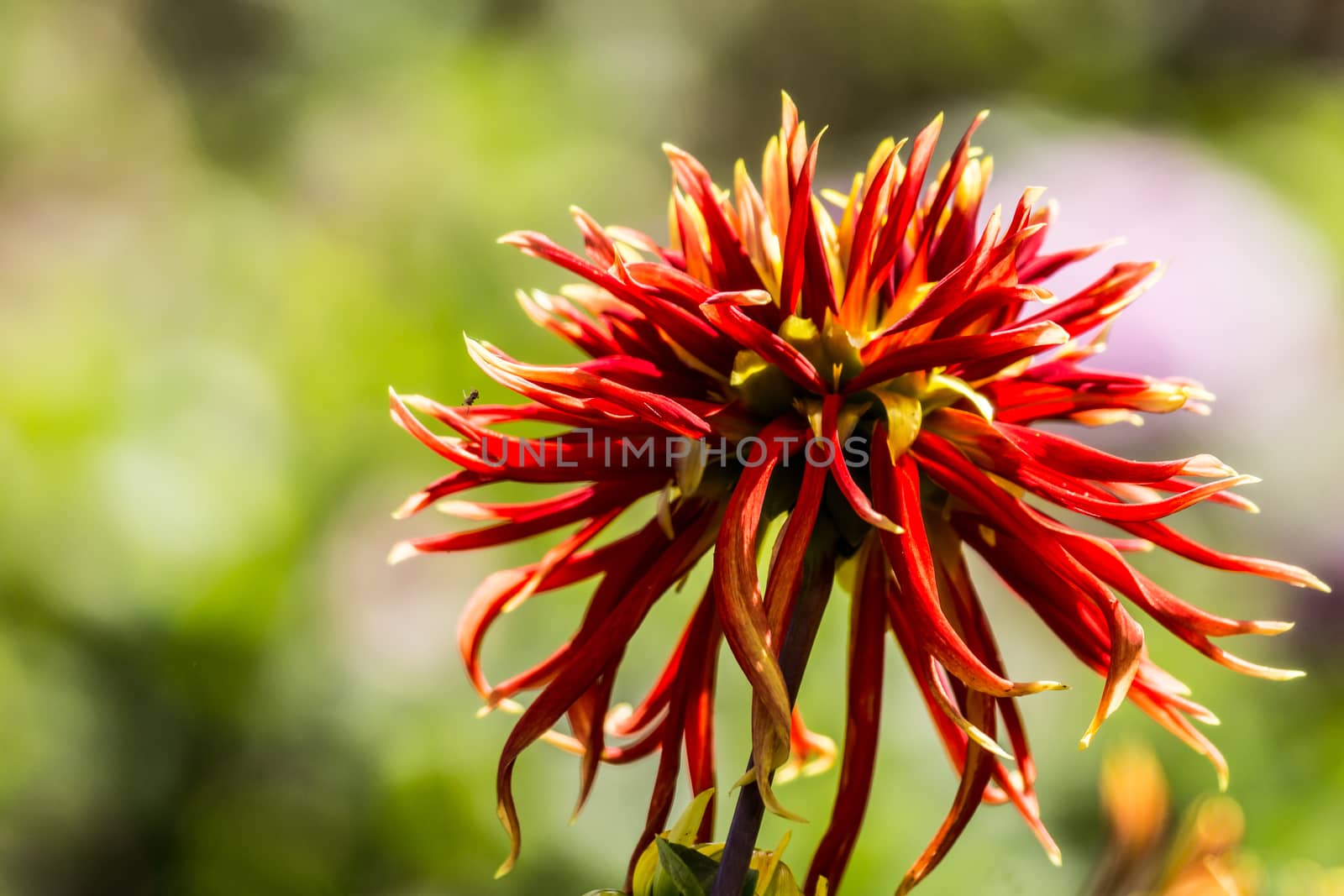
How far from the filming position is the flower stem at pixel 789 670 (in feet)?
2.16

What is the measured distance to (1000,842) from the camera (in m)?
2.19

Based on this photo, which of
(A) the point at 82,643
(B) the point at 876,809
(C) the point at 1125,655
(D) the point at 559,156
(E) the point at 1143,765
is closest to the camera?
(C) the point at 1125,655

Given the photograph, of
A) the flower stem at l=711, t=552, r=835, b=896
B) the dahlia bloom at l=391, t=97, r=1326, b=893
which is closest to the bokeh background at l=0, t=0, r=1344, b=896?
the dahlia bloom at l=391, t=97, r=1326, b=893

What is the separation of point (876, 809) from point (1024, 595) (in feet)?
4.84

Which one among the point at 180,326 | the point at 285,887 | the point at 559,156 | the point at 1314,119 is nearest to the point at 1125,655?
the point at 285,887

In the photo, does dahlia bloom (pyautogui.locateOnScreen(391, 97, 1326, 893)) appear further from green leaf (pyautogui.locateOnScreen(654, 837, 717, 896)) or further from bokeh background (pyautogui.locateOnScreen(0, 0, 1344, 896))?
bokeh background (pyautogui.locateOnScreen(0, 0, 1344, 896))

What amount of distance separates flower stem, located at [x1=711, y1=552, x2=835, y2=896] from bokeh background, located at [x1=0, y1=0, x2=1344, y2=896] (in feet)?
1.81

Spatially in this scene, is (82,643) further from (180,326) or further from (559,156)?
(559,156)

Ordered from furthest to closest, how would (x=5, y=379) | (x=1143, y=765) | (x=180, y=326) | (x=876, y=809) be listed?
(x=180, y=326) → (x=5, y=379) → (x=876, y=809) → (x=1143, y=765)

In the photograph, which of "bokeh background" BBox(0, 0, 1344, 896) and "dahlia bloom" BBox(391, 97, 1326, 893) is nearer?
"dahlia bloom" BBox(391, 97, 1326, 893)

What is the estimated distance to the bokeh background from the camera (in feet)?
7.40

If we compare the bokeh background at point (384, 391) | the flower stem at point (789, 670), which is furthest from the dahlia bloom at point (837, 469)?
the bokeh background at point (384, 391)

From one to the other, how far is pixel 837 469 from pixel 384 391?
7.60 feet

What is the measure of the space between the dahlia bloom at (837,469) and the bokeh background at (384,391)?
1.42 ft
